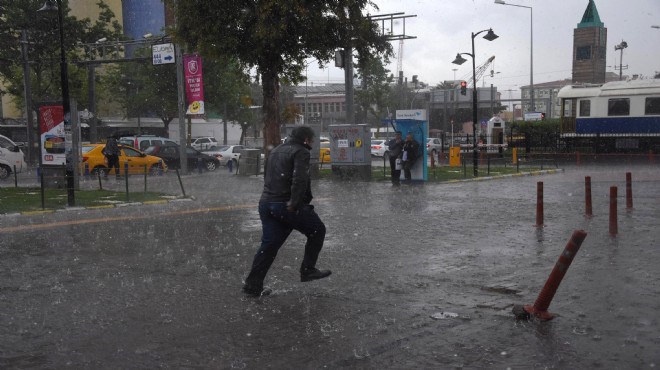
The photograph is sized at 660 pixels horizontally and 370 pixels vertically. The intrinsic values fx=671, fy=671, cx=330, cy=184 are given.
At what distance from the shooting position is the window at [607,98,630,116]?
3722 centimetres

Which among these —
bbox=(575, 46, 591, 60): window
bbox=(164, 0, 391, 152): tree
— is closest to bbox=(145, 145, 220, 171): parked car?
bbox=(164, 0, 391, 152): tree

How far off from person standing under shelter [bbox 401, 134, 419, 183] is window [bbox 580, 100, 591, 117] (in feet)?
66.1

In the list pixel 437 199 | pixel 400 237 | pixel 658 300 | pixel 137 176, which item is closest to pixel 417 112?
pixel 437 199

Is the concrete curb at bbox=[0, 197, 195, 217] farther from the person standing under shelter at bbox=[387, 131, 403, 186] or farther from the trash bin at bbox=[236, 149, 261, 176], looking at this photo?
the trash bin at bbox=[236, 149, 261, 176]

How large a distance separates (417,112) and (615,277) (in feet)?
57.4

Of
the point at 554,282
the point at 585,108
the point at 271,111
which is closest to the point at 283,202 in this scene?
the point at 554,282

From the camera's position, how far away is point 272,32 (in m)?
20.4

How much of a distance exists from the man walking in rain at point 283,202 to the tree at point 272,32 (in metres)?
13.9

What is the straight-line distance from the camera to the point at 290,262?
9.16 m

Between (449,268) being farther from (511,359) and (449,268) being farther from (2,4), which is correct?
(2,4)

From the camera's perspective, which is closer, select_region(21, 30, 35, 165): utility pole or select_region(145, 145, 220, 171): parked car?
select_region(145, 145, 220, 171): parked car

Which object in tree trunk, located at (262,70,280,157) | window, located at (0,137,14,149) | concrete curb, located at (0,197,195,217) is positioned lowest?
concrete curb, located at (0,197,195,217)

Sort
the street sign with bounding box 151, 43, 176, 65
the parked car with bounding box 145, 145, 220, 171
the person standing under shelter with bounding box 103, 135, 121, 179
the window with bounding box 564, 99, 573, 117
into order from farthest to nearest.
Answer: the window with bounding box 564, 99, 573, 117 → the parked car with bounding box 145, 145, 220, 171 → the street sign with bounding box 151, 43, 176, 65 → the person standing under shelter with bounding box 103, 135, 121, 179

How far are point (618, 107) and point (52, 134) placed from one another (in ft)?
99.9
